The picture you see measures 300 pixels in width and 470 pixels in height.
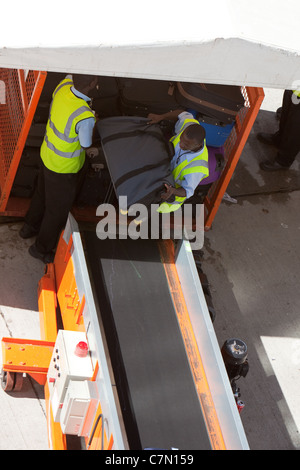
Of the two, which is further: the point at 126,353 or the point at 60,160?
the point at 60,160

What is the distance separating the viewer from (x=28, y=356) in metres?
6.02

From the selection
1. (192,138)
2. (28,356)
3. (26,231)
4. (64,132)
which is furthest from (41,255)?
(192,138)

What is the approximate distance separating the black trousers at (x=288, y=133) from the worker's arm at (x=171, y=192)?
2338 millimetres

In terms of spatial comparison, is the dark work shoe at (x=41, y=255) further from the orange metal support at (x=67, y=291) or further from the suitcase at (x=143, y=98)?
the suitcase at (x=143, y=98)

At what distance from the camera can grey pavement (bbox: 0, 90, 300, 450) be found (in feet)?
20.7

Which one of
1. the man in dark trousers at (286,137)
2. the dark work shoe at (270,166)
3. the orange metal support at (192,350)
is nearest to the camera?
the orange metal support at (192,350)

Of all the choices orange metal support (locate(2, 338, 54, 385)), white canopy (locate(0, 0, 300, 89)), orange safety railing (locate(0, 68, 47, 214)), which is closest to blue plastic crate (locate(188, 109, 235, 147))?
white canopy (locate(0, 0, 300, 89))

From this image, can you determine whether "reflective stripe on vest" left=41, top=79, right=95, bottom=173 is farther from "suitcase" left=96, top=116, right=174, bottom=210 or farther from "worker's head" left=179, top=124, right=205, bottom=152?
"worker's head" left=179, top=124, right=205, bottom=152

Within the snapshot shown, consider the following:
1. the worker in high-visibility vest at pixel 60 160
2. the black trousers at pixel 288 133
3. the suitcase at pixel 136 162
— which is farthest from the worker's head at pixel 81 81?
the black trousers at pixel 288 133

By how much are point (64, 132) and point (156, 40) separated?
112 cm

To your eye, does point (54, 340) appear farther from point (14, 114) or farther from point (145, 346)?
point (14, 114)

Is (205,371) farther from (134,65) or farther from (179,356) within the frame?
(134,65)

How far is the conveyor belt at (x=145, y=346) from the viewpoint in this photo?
17.6 feet

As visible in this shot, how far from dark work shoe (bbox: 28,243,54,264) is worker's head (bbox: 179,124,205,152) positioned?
1665 millimetres
